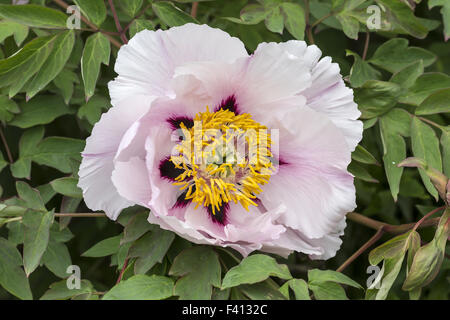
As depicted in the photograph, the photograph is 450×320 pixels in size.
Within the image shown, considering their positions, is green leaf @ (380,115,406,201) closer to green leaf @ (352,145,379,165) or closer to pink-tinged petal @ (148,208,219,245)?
green leaf @ (352,145,379,165)

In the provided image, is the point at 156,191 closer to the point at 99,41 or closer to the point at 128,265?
the point at 128,265

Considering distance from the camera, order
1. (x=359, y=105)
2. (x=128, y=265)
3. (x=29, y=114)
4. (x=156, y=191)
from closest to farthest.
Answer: (x=156, y=191), (x=128, y=265), (x=359, y=105), (x=29, y=114)

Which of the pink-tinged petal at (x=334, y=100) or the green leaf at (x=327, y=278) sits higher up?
the pink-tinged petal at (x=334, y=100)

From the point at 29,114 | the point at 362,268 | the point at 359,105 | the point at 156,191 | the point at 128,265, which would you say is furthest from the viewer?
the point at 362,268

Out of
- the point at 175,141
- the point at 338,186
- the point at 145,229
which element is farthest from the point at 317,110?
the point at 145,229

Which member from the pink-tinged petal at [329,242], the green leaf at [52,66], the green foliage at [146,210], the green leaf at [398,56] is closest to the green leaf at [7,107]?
the green foliage at [146,210]

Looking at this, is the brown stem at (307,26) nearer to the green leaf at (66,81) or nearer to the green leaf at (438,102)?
the green leaf at (438,102)
